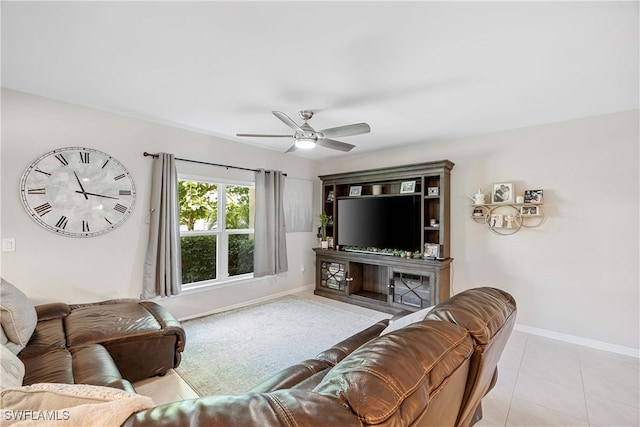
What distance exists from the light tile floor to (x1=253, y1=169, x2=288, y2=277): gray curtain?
2.08 meters

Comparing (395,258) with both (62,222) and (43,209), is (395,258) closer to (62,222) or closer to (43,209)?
(62,222)

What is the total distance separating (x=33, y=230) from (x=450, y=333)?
357 centimetres

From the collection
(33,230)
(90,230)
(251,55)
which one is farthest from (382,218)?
(33,230)

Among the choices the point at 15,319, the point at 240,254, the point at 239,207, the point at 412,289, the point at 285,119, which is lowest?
the point at 412,289

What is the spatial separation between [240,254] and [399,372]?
392cm

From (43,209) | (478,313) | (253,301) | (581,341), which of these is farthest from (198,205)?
(581,341)

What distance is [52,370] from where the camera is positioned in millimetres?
1637

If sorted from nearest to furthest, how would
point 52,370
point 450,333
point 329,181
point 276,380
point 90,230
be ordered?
point 450,333
point 276,380
point 52,370
point 90,230
point 329,181

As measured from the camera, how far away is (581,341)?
307cm

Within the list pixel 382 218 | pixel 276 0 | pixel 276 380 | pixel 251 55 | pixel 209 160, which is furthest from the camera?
pixel 382 218

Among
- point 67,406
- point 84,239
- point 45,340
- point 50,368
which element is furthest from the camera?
point 84,239

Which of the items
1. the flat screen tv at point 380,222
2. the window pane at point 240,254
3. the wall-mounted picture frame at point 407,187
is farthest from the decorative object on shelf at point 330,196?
the window pane at point 240,254

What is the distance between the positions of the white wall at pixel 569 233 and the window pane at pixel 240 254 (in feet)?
10.2

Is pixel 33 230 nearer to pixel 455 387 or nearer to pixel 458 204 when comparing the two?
pixel 455 387
